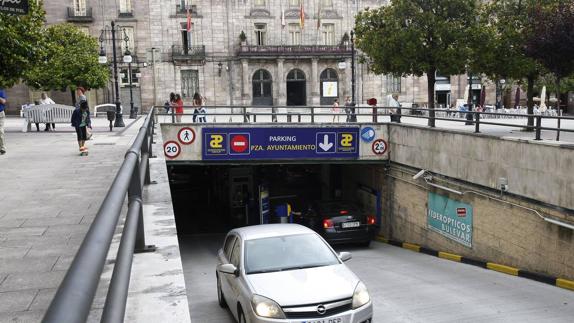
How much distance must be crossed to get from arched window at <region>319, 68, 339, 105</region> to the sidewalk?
3750cm

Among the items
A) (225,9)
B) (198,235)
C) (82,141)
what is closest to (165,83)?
(225,9)

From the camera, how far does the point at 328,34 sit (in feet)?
168

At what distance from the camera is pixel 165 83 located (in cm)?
4938

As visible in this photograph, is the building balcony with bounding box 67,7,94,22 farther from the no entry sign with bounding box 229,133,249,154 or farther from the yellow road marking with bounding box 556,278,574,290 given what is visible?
the yellow road marking with bounding box 556,278,574,290

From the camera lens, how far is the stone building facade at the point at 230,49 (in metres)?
48.5

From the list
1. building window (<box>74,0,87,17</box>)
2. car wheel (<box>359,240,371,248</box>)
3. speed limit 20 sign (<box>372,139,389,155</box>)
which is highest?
building window (<box>74,0,87,17</box>)

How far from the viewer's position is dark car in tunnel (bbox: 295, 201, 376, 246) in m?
19.0

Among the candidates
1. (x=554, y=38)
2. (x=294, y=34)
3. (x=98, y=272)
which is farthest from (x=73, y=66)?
(x=98, y=272)

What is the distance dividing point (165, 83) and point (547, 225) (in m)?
41.0

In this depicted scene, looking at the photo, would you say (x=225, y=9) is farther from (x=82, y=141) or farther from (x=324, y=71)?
(x=82, y=141)

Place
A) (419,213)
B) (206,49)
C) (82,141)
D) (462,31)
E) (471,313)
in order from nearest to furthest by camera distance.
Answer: (471,313) < (82,141) < (419,213) < (462,31) < (206,49)

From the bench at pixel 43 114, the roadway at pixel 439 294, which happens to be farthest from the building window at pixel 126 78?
the roadway at pixel 439 294

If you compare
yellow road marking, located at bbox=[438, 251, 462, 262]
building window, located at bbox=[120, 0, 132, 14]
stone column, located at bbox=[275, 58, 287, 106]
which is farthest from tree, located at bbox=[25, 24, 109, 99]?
yellow road marking, located at bbox=[438, 251, 462, 262]

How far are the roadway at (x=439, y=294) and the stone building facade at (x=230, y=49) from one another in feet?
113
